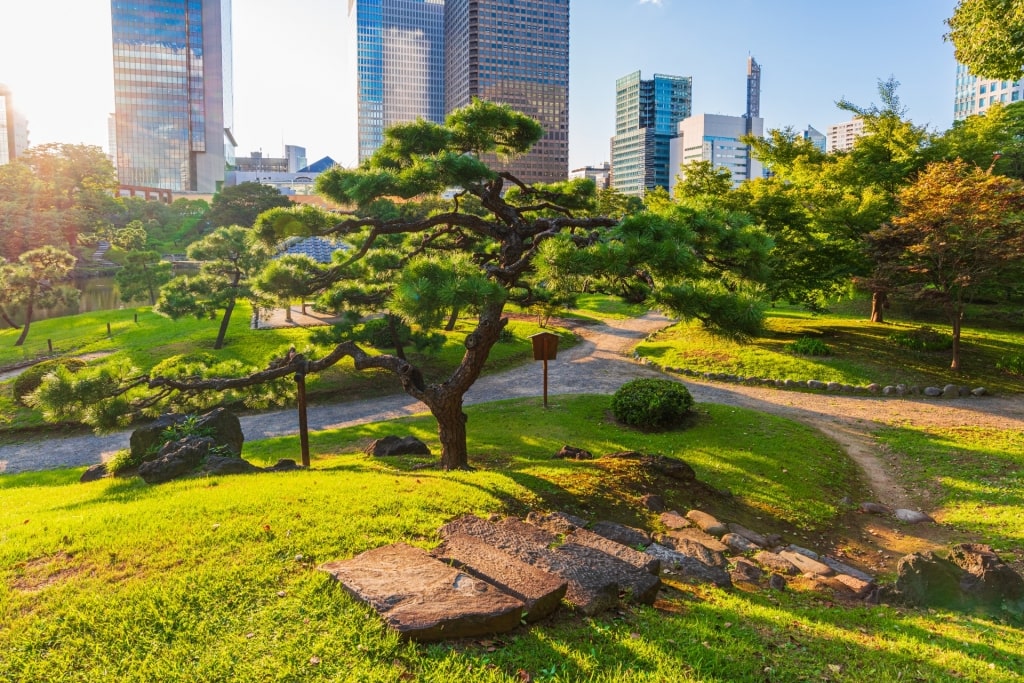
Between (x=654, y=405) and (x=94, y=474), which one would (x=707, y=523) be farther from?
(x=94, y=474)

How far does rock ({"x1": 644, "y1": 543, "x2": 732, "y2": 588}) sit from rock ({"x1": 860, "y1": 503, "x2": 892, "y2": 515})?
13.9 feet

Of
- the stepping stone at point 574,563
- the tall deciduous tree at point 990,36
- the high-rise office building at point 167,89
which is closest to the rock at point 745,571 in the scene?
the stepping stone at point 574,563

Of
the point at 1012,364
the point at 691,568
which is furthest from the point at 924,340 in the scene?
the point at 691,568

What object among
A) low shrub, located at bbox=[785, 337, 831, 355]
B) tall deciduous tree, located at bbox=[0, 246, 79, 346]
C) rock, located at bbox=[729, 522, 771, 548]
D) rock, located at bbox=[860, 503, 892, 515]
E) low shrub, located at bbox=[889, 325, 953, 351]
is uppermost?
tall deciduous tree, located at bbox=[0, 246, 79, 346]

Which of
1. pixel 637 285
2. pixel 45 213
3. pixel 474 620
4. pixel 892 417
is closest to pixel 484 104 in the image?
pixel 637 285

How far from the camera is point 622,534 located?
6730 millimetres

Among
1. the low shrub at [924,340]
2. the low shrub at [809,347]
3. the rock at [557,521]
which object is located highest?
the low shrub at [924,340]

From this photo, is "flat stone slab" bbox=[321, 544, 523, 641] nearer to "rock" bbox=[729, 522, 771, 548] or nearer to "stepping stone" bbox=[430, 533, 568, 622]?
"stepping stone" bbox=[430, 533, 568, 622]

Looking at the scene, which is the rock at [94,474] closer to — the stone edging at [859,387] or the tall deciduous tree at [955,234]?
the stone edging at [859,387]

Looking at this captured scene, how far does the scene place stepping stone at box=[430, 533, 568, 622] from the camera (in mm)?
4426

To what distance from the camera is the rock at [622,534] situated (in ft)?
21.6

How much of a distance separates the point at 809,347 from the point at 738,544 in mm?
14536

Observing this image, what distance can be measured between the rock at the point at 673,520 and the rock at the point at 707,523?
5.5 inches

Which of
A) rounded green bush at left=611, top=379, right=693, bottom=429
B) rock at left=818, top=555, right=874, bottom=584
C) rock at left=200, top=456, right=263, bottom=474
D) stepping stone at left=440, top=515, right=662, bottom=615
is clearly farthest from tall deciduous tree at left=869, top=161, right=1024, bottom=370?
rock at left=200, top=456, right=263, bottom=474
